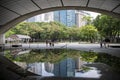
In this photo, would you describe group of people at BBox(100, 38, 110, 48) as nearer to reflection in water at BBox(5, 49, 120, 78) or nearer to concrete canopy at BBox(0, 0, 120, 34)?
concrete canopy at BBox(0, 0, 120, 34)

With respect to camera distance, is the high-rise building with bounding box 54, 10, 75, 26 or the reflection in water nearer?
the reflection in water

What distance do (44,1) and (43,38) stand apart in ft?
184

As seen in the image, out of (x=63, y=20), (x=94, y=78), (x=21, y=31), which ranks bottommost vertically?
(x=94, y=78)

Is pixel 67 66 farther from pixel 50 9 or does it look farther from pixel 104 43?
pixel 104 43

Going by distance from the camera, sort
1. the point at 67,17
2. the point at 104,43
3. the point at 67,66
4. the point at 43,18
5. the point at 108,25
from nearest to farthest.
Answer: the point at 67,66, the point at 104,43, the point at 108,25, the point at 67,17, the point at 43,18

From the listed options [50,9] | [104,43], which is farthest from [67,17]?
[50,9]

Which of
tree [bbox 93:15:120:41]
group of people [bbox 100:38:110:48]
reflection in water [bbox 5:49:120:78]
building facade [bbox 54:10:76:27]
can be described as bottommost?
reflection in water [bbox 5:49:120:78]

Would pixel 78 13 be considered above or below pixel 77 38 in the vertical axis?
above

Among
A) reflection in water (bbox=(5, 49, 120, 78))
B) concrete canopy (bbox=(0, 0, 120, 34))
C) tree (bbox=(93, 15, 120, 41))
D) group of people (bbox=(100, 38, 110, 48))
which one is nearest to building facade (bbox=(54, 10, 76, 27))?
tree (bbox=(93, 15, 120, 41))

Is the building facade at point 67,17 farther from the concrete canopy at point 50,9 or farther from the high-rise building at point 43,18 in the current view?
the concrete canopy at point 50,9

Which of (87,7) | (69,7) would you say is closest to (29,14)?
(69,7)

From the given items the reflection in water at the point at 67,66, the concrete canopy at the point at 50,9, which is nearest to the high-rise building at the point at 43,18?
the concrete canopy at the point at 50,9

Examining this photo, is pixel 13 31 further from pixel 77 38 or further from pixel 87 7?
pixel 87 7

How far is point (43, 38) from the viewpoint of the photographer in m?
86.4
